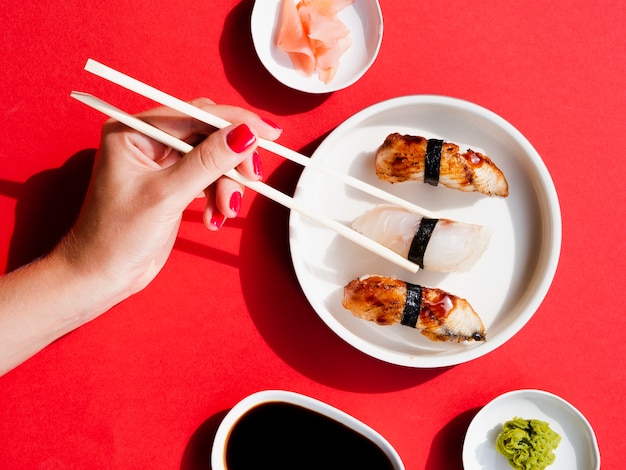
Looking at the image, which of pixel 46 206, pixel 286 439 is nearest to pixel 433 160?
pixel 286 439

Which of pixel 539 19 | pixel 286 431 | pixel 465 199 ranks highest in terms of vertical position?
pixel 539 19

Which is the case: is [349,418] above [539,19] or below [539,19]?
below

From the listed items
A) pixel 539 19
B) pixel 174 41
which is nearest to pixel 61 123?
pixel 174 41

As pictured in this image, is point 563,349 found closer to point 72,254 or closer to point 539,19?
point 539,19

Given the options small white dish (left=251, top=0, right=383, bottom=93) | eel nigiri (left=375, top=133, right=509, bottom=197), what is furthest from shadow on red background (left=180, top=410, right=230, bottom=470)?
small white dish (left=251, top=0, right=383, bottom=93)

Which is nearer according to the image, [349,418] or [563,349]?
[349,418]

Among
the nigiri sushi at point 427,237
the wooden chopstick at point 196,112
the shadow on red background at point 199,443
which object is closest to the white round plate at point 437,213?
the nigiri sushi at point 427,237
